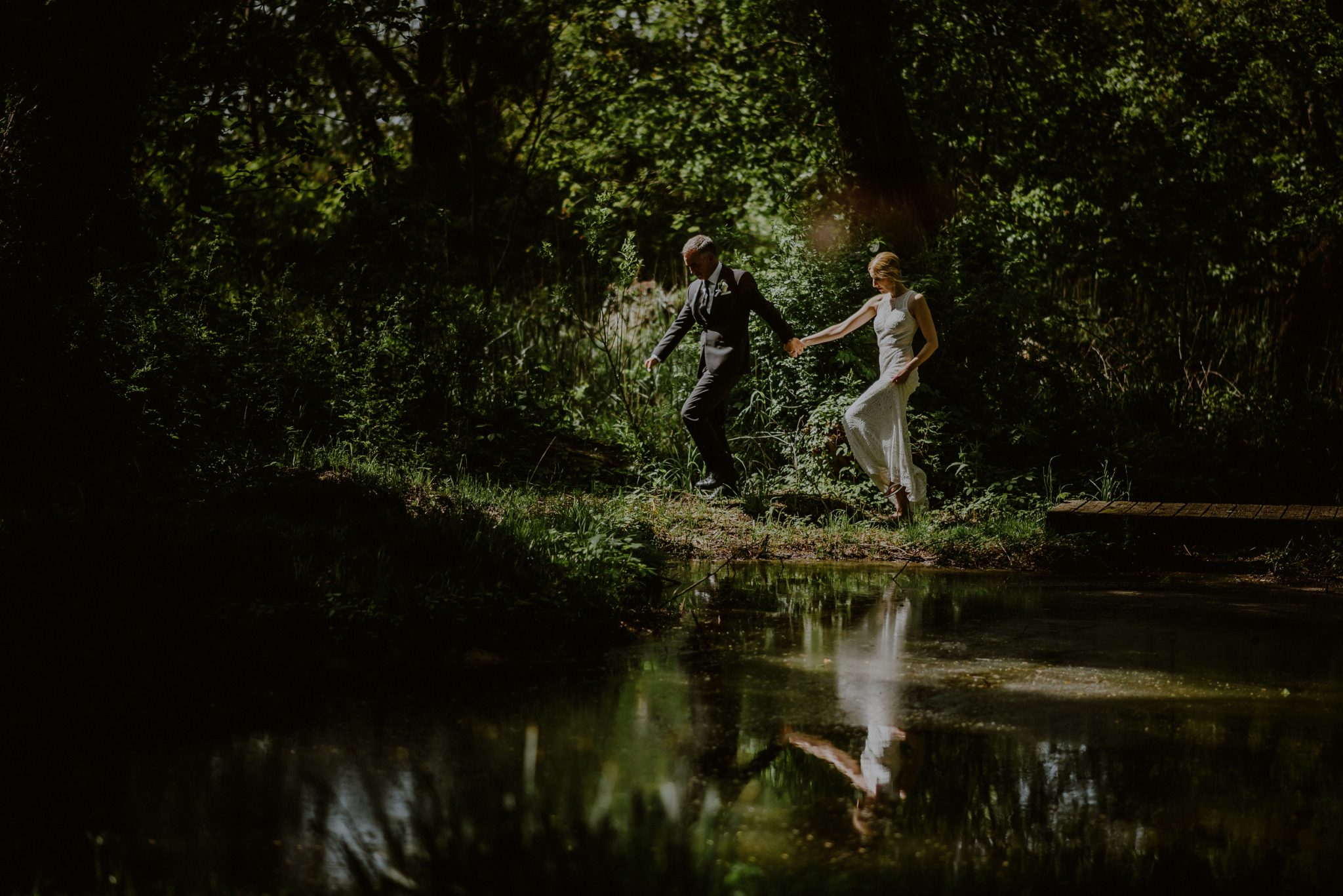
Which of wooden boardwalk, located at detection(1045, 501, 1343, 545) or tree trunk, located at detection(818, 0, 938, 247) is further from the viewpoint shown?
tree trunk, located at detection(818, 0, 938, 247)

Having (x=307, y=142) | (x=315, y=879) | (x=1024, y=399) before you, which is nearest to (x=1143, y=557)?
(x=1024, y=399)

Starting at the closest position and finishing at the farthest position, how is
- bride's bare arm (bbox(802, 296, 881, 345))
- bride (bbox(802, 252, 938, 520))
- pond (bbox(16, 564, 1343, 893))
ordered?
1. pond (bbox(16, 564, 1343, 893))
2. bride (bbox(802, 252, 938, 520))
3. bride's bare arm (bbox(802, 296, 881, 345))

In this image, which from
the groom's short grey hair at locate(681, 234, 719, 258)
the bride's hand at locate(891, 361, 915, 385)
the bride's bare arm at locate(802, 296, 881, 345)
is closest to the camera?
the bride's hand at locate(891, 361, 915, 385)

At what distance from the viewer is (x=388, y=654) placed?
5.52 metres

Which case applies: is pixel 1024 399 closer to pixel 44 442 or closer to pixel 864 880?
pixel 44 442

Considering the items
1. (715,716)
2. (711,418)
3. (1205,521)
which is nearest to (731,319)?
(711,418)

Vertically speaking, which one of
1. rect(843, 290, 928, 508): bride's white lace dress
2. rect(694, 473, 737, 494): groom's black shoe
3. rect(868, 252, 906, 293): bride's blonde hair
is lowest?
rect(694, 473, 737, 494): groom's black shoe

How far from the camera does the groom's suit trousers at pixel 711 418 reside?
10.5 metres

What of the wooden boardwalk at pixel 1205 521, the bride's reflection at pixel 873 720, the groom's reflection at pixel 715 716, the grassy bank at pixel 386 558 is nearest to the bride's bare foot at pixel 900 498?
the grassy bank at pixel 386 558

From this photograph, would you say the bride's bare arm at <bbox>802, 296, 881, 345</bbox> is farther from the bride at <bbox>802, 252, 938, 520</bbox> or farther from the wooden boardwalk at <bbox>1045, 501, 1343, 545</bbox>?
the wooden boardwalk at <bbox>1045, 501, 1343, 545</bbox>

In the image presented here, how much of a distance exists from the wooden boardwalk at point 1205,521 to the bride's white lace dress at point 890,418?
48.5 inches

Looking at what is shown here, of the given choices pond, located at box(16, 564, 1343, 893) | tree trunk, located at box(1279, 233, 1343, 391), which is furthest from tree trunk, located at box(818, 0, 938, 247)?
pond, located at box(16, 564, 1343, 893)

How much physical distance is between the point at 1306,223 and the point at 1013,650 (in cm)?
1054

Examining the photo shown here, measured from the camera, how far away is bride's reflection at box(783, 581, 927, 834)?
392 centimetres
